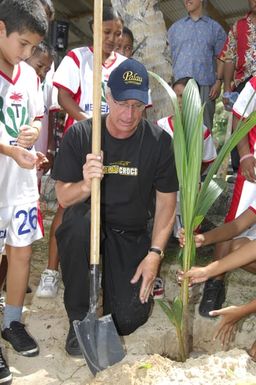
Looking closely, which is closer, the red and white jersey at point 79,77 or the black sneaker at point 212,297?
the black sneaker at point 212,297

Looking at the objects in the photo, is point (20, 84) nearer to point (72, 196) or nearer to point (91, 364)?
point (72, 196)

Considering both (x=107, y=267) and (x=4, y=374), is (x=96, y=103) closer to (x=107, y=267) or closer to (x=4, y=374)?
(x=107, y=267)

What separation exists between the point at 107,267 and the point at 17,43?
118 cm

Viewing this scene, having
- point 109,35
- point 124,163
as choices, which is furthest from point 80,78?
point 124,163

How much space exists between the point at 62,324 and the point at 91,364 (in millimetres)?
605

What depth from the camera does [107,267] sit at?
8.64ft

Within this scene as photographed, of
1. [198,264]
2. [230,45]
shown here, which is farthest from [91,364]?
[230,45]

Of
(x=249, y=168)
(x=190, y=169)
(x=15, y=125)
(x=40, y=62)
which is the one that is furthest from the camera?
(x=40, y=62)

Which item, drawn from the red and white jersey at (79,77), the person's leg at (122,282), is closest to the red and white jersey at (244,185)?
the person's leg at (122,282)

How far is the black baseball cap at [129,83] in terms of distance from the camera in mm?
2293

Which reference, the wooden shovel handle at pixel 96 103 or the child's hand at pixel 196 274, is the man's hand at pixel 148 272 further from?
the wooden shovel handle at pixel 96 103

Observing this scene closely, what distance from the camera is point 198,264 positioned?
3.53m

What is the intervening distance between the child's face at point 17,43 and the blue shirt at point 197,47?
7.48ft

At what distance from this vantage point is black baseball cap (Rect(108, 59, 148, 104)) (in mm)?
2293
